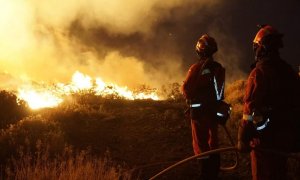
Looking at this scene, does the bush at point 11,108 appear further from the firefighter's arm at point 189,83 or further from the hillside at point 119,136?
the firefighter's arm at point 189,83

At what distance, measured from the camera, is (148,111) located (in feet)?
39.2

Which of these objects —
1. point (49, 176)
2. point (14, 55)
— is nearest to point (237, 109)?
point (49, 176)

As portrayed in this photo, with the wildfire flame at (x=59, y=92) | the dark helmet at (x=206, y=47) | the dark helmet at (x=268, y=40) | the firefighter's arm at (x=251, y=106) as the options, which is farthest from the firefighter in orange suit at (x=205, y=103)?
the wildfire flame at (x=59, y=92)

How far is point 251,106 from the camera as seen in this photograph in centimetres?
459

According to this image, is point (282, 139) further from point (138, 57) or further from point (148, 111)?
point (138, 57)

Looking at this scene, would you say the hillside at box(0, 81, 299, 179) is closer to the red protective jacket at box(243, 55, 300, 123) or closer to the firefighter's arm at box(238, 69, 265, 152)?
the firefighter's arm at box(238, 69, 265, 152)

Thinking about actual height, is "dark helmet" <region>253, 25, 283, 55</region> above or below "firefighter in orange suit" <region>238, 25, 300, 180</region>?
above

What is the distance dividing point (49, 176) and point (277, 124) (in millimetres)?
2869

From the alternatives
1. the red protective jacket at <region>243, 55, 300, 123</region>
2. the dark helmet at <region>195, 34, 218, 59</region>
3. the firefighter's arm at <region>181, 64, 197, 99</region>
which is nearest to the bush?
the firefighter's arm at <region>181, 64, 197, 99</region>

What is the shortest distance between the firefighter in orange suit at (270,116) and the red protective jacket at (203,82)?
171 cm

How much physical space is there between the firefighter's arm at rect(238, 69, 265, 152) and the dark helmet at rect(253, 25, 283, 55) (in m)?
0.33

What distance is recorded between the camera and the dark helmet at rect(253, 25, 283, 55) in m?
4.82

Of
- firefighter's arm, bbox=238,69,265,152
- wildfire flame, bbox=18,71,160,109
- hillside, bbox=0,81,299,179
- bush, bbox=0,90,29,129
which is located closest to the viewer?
firefighter's arm, bbox=238,69,265,152

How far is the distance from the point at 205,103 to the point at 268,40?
5.87 feet
